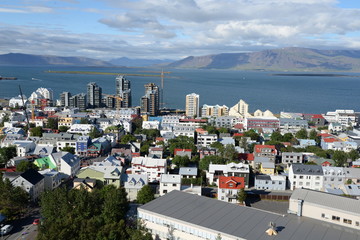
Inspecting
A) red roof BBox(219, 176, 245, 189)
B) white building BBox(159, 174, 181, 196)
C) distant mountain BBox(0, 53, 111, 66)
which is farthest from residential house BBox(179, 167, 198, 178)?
distant mountain BBox(0, 53, 111, 66)

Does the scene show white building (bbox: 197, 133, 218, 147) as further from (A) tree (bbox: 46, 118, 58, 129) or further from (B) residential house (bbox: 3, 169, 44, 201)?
(B) residential house (bbox: 3, 169, 44, 201)

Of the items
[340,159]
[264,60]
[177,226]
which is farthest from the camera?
[264,60]

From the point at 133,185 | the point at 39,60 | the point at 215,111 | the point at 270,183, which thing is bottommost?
the point at 270,183

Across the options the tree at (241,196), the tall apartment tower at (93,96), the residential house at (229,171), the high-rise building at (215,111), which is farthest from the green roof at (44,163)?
the tall apartment tower at (93,96)

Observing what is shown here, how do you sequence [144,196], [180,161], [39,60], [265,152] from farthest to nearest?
[39,60] → [265,152] → [180,161] → [144,196]

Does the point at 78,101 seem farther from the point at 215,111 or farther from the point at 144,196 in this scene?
the point at 144,196

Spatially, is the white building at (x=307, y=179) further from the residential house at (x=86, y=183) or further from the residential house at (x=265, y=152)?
the residential house at (x=86, y=183)

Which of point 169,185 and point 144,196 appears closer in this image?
point 144,196

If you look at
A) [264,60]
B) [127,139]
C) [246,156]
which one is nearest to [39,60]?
[264,60]
